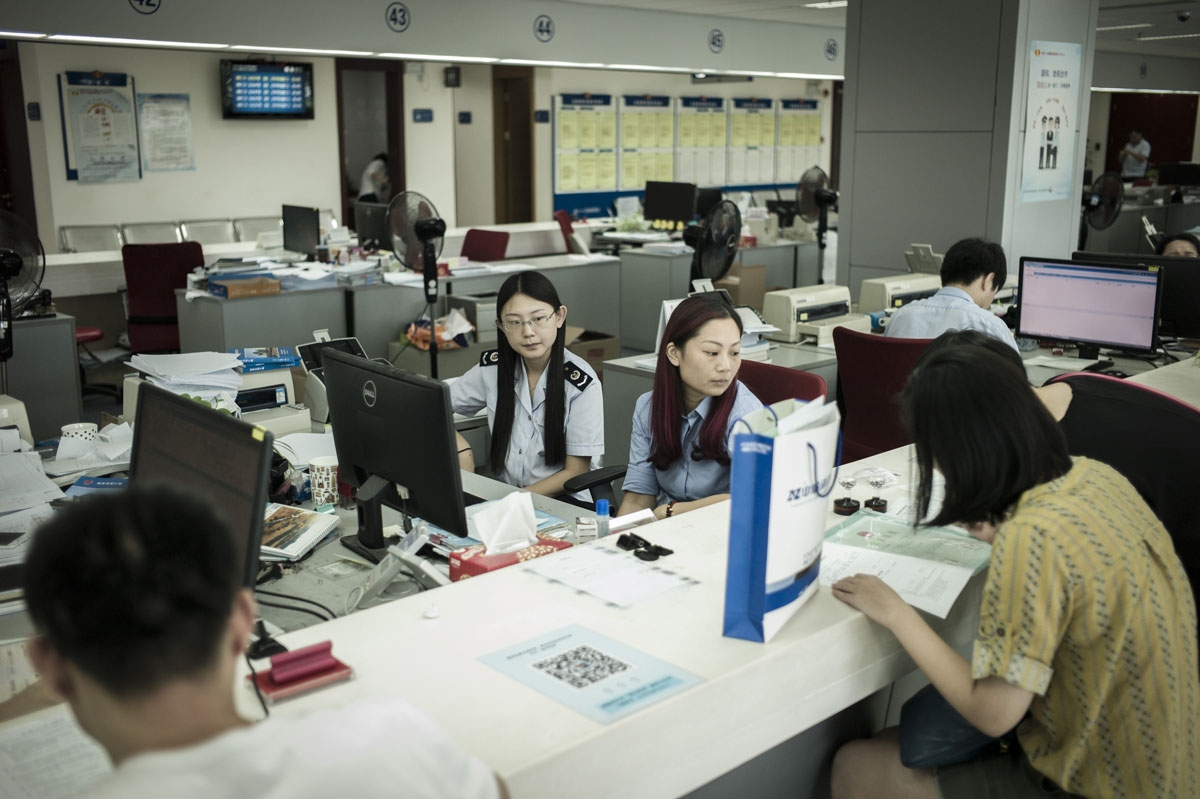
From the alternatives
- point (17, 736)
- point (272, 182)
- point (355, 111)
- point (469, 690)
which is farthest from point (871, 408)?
point (355, 111)

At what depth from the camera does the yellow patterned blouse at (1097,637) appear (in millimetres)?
1355

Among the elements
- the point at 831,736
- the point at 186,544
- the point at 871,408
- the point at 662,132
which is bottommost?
the point at 831,736

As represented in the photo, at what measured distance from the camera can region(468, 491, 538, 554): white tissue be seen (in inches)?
78.4

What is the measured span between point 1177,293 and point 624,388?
244 cm

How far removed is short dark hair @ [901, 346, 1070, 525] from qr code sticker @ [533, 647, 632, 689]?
54 cm

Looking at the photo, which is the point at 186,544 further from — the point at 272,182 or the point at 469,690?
the point at 272,182

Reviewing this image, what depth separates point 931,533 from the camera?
1915 mm

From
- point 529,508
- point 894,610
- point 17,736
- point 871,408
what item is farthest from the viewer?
point 871,408

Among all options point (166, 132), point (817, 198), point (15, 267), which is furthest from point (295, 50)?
point (817, 198)

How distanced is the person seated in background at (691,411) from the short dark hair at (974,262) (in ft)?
5.55

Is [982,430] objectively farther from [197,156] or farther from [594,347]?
[197,156]

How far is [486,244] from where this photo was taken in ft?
24.2

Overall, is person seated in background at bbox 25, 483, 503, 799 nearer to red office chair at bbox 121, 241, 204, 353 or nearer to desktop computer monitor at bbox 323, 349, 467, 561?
desktop computer monitor at bbox 323, 349, 467, 561

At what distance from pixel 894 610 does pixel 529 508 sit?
788 millimetres
